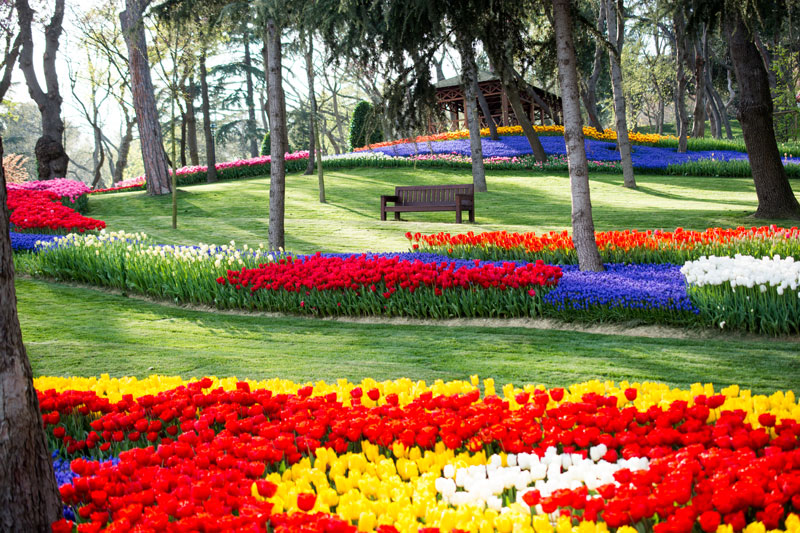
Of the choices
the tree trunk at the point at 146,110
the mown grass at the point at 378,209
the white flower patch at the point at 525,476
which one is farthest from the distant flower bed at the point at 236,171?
the white flower patch at the point at 525,476

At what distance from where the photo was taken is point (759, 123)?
1199cm

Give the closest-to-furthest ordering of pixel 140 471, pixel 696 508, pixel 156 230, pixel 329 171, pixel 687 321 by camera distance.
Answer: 1. pixel 696 508
2. pixel 140 471
3. pixel 687 321
4. pixel 156 230
5. pixel 329 171

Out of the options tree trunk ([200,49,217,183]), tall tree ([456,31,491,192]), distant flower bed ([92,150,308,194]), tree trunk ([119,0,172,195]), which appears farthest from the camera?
distant flower bed ([92,150,308,194])

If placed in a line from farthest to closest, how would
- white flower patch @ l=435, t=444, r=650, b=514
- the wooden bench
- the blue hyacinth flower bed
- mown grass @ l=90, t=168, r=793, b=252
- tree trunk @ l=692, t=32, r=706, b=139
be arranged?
tree trunk @ l=692, t=32, r=706, b=139
the blue hyacinth flower bed
the wooden bench
mown grass @ l=90, t=168, r=793, b=252
white flower patch @ l=435, t=444, r=650, b=514

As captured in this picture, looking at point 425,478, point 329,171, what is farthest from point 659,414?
point 329,171

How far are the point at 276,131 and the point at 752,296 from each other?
23.4 feet

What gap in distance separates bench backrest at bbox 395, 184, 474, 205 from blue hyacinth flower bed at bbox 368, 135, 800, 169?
7.59 meters

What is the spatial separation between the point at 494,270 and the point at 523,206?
9.85 meters

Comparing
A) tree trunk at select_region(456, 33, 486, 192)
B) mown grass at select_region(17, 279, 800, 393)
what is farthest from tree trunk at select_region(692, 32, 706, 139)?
mown grass at select_region(17, 279, 800, 393)

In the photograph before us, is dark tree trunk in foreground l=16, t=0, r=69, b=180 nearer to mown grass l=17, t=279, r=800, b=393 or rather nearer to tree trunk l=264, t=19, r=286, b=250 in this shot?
tree trunk l=264, t=19, r=286, b=250

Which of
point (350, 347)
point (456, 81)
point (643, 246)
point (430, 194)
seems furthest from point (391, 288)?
point (456, 81)

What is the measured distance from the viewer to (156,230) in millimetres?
14898

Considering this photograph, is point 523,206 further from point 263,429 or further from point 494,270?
point 263,429

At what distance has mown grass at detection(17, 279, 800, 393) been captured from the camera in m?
5.30
